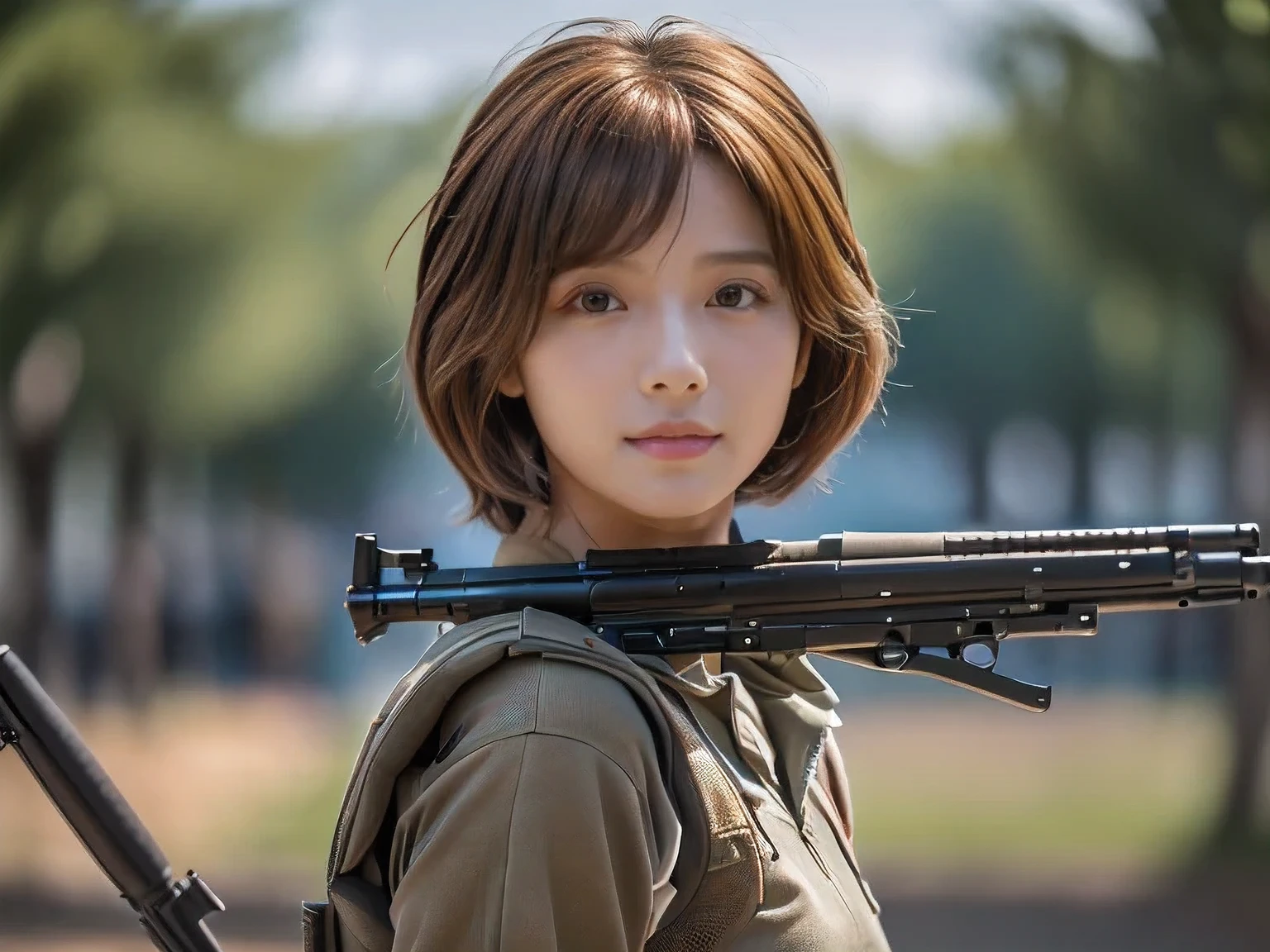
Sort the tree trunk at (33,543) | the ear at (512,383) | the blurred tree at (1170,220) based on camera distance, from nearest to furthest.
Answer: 1. the ear at (512,383)
2. the tree trunk at (33,543)
3. the blurred tree at (1170,220)

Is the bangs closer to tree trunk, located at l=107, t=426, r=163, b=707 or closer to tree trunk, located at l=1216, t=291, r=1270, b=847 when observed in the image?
tree trunk, located at l=107, t=426, r=163, b=707

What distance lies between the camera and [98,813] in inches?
50.9

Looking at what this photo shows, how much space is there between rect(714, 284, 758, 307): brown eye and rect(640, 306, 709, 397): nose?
5cm

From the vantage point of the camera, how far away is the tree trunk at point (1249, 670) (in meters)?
5.07

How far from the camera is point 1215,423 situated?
5.18 meters

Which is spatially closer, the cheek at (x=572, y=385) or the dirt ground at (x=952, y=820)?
the cheek at (x=572, y=385)

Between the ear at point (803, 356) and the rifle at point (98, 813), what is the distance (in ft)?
2.34

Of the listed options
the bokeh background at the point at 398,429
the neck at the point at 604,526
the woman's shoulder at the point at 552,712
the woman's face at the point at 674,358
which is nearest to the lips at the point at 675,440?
the woman's face at the point at 674,358

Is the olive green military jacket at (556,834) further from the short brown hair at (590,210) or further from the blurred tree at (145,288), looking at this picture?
the blurred tree at (145,288)

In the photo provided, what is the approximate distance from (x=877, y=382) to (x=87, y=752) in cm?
81

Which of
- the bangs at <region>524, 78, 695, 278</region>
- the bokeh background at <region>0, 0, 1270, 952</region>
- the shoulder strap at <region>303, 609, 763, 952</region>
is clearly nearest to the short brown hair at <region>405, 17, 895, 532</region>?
the bangs at <region>524, 78, 695, 278</region>

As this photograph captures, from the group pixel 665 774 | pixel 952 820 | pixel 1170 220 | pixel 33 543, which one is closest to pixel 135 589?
pixel 33 543

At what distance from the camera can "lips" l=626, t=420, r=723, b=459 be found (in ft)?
4.13

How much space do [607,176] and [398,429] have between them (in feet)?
12.3
